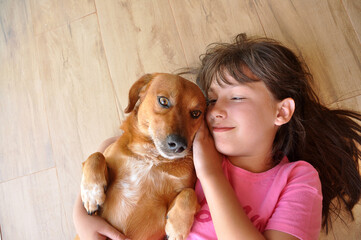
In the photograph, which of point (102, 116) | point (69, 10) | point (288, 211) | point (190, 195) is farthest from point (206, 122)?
point (69, 10)

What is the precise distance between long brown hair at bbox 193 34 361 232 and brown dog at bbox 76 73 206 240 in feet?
1.48

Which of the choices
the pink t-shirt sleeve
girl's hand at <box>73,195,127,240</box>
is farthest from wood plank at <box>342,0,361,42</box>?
girl's hand at <box>73,195,127,240</box>

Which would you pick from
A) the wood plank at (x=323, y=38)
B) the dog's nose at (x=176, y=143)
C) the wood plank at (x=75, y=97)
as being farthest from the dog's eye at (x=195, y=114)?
the wood plank at (x=323, y=38)

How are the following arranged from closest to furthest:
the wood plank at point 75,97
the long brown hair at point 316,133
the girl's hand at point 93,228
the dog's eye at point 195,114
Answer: the girl's hand at point 93,228 → the dog's eye at point 195,114 → the long brown hair at point 316,133 → the wood plank at point 75,97

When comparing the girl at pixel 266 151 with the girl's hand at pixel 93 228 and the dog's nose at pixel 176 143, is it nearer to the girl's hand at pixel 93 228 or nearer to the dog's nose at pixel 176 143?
the dog's nose at pixel 176 143

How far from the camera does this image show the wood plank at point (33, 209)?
2.27m

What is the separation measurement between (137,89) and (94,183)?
2.33 ft

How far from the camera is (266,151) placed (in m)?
1.87

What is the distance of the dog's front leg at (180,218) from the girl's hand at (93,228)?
0.99 ft

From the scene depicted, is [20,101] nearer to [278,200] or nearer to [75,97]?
[75,97]

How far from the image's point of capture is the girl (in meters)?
1.55

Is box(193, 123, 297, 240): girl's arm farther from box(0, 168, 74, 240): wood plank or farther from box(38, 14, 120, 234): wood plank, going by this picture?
box(0, 168, 74, 240): wood plank

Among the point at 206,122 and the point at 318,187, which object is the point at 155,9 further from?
the point at 318,187

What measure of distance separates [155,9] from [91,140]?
1415 millimetres
